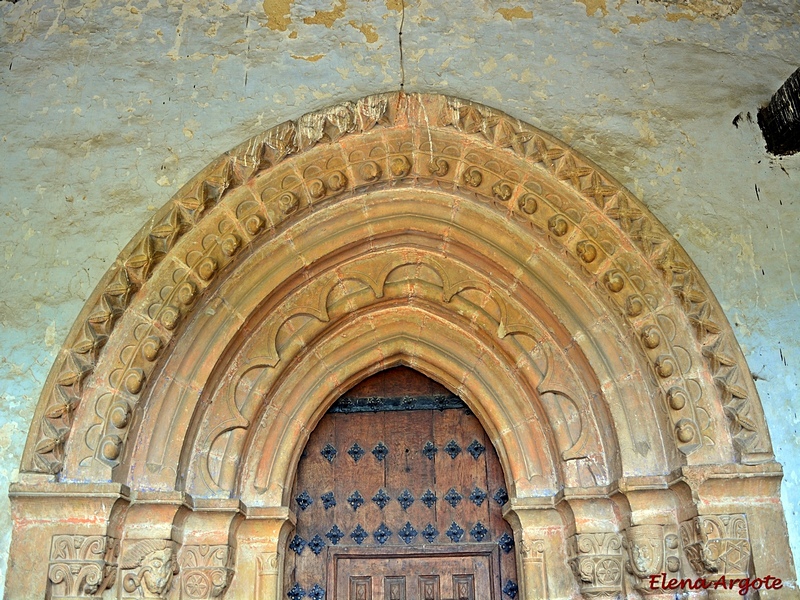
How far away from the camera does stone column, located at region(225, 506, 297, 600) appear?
3.90 meters

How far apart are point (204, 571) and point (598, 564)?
1839mm

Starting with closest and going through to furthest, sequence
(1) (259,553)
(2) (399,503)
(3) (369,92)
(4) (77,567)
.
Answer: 1. (4) (77,567)
2. (1) (259,553)
3. (3) (369,92)
4. (2) (399,503)

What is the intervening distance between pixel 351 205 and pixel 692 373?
1.86 meters

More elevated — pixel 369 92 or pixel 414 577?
pixel 369 92

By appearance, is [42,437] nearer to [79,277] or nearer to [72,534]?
[72,534]

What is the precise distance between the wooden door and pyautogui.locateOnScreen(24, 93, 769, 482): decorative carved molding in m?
0.77

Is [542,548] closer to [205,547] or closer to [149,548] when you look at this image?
[205,547]

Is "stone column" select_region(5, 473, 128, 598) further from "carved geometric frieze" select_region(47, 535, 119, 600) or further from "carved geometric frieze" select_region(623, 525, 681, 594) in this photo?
"carved geometric frieze" select_region(623, 525, 681, 594)

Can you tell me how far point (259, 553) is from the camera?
13.1ft

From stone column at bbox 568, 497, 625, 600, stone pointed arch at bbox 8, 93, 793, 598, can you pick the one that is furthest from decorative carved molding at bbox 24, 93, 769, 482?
stone column at bbox 568, 497, 625, 600

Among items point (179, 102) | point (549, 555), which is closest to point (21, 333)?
point (179, 102)

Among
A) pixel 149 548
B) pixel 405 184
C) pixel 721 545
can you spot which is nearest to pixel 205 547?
pixel 149 548

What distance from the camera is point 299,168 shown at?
410 centimetres

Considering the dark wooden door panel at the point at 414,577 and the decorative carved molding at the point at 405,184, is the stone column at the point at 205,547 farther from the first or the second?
the dark wooden door panel at the point at 414,577
